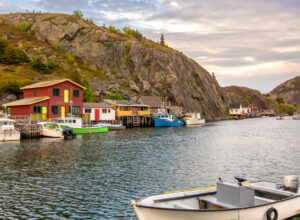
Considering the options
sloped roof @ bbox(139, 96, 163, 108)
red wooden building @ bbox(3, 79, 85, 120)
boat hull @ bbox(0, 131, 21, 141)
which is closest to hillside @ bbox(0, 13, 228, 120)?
sloped roof @ bbox(139, 96, 163, 108)

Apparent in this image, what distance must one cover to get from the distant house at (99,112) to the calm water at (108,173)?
3806 cm

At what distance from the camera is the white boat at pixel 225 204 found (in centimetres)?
1331

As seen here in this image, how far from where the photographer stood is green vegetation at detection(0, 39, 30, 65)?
11181 cm

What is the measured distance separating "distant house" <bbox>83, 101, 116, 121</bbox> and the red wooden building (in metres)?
4.13

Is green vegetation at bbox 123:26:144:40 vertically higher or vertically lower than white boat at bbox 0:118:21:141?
higher

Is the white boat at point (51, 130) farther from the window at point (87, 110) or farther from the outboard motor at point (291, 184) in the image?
the outboard motor at point (291, 184)

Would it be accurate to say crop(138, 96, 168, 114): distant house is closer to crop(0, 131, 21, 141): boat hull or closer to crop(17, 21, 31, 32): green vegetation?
crop(0, 131, 21, 141): boat hull

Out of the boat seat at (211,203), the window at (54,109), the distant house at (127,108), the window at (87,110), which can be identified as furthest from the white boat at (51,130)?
the boat seat at (211,203)

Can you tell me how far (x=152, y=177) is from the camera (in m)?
27.1

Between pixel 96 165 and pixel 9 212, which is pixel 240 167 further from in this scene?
pixel 9 212

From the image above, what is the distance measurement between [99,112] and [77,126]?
16753 millimetres

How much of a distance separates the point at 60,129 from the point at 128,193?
1660 inches

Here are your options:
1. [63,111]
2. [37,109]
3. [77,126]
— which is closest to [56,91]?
[63,111]

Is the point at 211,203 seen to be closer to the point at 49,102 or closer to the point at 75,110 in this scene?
the point at 49,102
